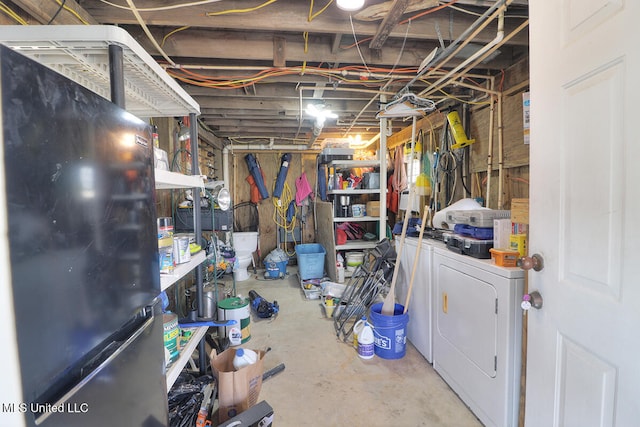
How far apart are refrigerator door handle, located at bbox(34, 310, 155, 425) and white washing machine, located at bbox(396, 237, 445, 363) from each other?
188cm

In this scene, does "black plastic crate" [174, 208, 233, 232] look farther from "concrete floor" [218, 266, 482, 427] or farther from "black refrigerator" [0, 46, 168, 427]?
"black refrigerator" [0, 46, 168, 427]

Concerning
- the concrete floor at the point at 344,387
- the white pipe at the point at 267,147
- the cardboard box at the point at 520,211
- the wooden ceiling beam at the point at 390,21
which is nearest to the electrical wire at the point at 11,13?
the wooden ceiling beam at the point at 390,21

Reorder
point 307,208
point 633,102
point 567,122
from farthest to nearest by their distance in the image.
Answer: point 307,208 → point 567,122 → point 633,102

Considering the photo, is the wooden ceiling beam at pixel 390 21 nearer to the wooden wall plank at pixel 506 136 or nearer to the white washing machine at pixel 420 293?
the wooden wall plank at pixel 506 136

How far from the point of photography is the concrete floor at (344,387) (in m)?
1.65

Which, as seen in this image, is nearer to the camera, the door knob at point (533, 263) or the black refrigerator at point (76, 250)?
the black refrigerator at point (76, 250)

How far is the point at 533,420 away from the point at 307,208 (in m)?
4.73

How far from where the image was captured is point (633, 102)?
712mm

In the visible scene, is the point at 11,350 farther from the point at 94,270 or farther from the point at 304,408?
the point at 304,408

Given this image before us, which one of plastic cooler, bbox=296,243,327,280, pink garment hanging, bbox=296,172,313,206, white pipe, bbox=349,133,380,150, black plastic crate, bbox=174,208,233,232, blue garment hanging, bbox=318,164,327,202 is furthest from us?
pink garment hanging, bbox=296,172,313,206

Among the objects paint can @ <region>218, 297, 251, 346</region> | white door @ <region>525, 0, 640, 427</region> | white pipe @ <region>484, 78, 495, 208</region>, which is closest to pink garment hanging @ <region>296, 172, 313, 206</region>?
paint can @ <region>218, 297, 251, 346</region>

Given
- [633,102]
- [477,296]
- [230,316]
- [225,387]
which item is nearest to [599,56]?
[633,102]

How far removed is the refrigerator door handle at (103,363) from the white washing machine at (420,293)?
188 centimetres

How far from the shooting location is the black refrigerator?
44 centimetres
